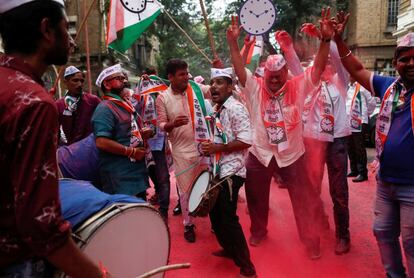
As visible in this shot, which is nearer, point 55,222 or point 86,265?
point 55,222

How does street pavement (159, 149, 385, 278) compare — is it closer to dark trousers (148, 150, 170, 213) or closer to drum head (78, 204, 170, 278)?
dark trousers (148, 150, 170, 213)

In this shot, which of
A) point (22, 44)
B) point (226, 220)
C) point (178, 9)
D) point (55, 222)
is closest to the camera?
point (55, 222)

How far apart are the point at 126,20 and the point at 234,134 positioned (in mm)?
2670

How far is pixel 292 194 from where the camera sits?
3.92 meters

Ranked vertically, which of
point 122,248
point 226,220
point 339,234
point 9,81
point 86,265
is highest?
point 9,81

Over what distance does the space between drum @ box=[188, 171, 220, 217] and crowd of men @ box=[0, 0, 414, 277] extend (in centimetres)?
14

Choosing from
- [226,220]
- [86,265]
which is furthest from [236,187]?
[86,265]

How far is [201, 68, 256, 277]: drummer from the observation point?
10.8 ft

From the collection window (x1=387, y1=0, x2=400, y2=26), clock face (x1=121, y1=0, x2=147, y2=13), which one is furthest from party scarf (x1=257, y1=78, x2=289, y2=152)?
window (x1=387, y1=0, x2=400, y2=26)

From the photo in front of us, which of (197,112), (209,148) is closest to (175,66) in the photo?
(197,112)

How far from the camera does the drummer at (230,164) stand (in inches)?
129

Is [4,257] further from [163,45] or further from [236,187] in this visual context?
[163,45]

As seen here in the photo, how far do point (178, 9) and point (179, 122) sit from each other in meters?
23.7

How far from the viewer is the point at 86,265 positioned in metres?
1.21
